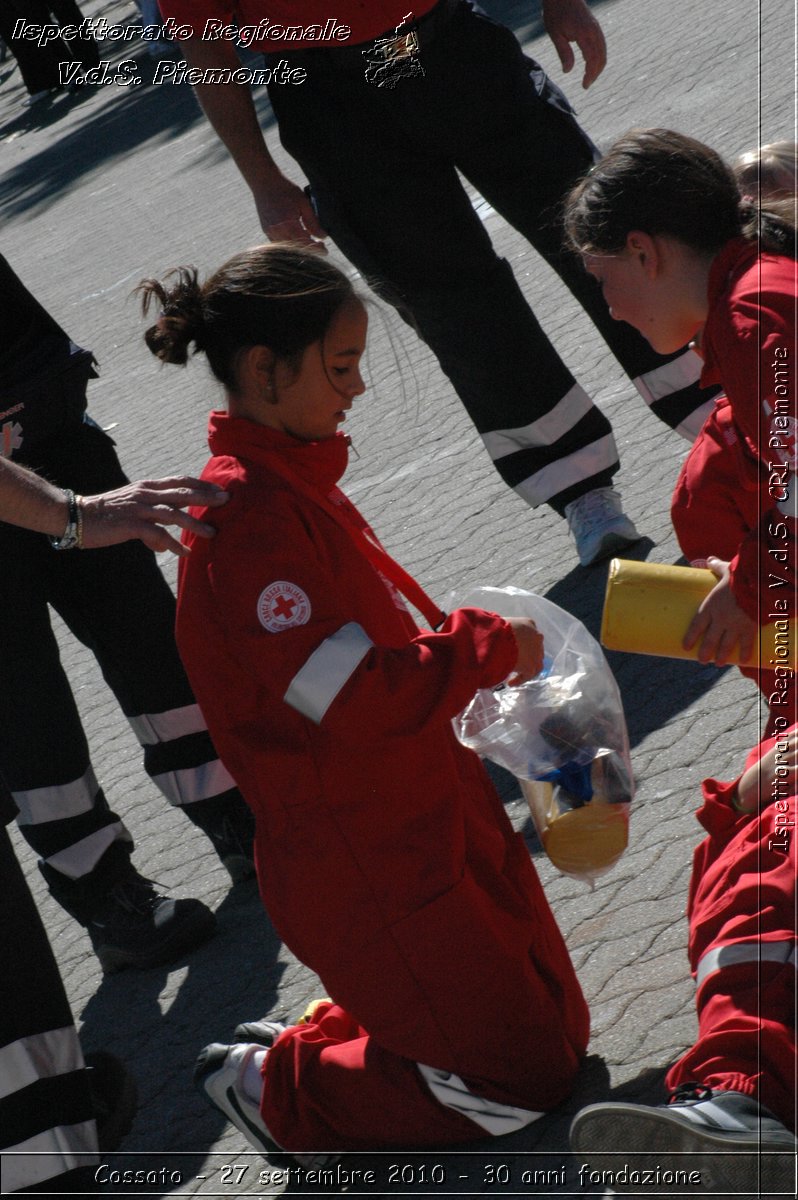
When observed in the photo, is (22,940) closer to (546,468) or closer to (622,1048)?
(622,1048)

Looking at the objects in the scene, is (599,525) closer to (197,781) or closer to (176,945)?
(197,781)

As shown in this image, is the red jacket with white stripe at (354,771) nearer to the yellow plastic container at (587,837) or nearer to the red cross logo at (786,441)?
the yellow plastic container at (587,837)

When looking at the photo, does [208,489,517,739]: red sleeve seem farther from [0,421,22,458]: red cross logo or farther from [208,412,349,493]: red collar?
[0,421,22,458]: red cross logo

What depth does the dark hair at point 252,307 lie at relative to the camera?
8.33 feet

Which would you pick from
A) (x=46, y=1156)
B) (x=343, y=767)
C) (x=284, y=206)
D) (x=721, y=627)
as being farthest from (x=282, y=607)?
(x=284, y=206)

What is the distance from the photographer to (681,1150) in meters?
2.07

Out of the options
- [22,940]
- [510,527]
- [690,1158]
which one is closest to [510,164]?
A: [510,527]

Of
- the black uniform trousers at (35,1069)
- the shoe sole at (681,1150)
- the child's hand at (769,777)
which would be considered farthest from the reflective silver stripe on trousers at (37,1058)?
the child's hand at (769,777)

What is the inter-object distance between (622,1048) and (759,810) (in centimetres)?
49

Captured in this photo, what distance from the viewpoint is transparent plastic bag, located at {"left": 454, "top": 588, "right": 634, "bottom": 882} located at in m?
2.72

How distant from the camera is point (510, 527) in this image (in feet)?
15.8

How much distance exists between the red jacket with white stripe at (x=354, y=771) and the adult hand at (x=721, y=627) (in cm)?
32

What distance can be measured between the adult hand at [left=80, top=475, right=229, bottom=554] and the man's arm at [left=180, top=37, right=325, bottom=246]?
5.06ft

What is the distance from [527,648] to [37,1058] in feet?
3.53
